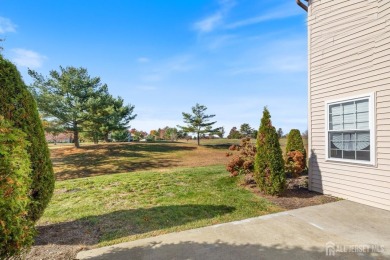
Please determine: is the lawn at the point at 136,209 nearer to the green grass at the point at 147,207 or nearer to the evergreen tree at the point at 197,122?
the green grass at the point at 147,207

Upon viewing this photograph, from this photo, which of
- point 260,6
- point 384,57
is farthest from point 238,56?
point 384,57

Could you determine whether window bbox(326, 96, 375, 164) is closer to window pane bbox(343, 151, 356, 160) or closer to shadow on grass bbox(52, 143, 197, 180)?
window pane bbox(343, 151, 356, 160)

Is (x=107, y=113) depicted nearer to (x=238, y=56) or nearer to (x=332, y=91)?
(x=238, y=56)

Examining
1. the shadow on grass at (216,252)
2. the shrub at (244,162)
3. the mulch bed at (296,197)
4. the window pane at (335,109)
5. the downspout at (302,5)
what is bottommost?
the shadow on grass at (216,252)

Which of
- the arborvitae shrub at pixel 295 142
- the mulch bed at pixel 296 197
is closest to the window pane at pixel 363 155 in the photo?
the mulch bed at pixel 296 197

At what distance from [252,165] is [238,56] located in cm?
502

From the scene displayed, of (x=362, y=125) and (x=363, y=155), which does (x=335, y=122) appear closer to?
(x=362, y=125)

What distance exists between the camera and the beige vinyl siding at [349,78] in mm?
4484

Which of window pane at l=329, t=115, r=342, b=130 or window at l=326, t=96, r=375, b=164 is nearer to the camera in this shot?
window at l=326, t=96, r=375, b=164

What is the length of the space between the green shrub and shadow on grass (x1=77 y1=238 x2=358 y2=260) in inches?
48.1

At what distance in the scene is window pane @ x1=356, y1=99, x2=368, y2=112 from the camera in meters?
4.82

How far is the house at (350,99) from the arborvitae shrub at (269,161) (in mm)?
1212

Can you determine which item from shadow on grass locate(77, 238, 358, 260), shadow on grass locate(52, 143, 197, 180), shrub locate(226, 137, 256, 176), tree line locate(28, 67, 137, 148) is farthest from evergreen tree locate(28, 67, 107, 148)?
shadow on grass locate(77, 238, 358, 260)

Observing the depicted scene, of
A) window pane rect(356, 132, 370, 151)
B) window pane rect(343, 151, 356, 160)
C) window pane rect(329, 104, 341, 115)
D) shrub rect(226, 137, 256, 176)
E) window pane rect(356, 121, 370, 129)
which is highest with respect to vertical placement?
window pane rect(329, 104, 341, 115)
